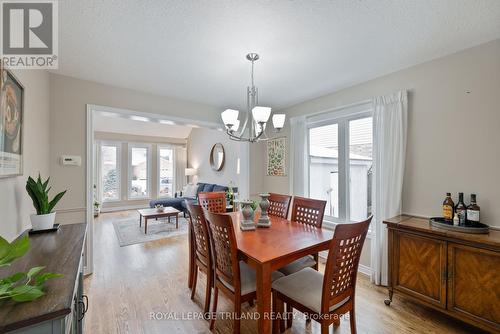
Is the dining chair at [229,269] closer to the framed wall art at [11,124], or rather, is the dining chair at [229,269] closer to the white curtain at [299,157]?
the framed wall art at [11,124]

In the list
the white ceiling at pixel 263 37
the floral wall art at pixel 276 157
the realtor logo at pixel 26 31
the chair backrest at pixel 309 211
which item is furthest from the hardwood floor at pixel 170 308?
the white ceiling at pixel 263 37

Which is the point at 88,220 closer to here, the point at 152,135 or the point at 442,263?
the point at 442,263

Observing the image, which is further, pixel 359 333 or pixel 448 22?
pixel 359 333

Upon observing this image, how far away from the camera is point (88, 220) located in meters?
2.78

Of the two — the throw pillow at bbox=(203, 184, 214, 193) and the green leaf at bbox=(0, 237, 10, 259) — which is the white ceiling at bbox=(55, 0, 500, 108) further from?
the throw pillow at bbox=(203, 184, 214, 193)

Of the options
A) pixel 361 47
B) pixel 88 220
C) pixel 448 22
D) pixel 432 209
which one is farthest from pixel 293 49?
pixel 88 220

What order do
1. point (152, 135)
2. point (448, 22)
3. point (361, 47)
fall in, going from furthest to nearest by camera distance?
point (152, 135) → point (361, 47) → point (448, 22)

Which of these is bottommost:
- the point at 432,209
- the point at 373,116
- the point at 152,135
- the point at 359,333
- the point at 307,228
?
the point at 359,333

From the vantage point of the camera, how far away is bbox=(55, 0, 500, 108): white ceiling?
4.91 ft

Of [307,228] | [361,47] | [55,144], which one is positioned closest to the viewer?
[361,47]

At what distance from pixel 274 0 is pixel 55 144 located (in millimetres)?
2903

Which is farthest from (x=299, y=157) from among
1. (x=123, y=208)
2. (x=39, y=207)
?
(x=123, y=208)

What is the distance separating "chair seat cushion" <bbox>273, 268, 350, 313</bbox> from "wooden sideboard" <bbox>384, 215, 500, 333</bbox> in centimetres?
94

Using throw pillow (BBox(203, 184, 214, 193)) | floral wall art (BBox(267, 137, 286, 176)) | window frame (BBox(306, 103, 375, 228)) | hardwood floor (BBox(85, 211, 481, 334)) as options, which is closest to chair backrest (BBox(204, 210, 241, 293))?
hardwood floor (BBox(85, 211, 481, 334))
